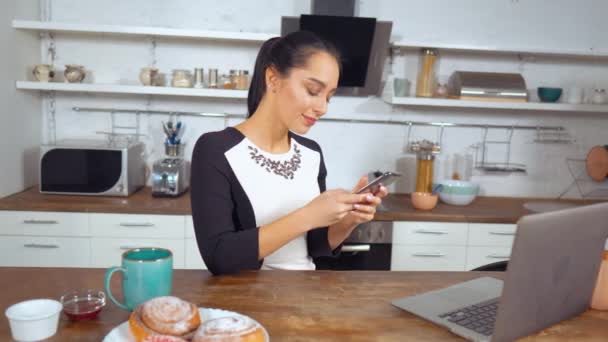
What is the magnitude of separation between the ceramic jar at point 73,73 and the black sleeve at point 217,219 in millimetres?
1728

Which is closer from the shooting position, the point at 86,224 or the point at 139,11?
the point at 86,224

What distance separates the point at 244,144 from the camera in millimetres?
1506

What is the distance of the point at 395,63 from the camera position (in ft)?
10.4

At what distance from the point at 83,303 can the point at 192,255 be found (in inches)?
62.8

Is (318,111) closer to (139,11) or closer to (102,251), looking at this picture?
(102,251)

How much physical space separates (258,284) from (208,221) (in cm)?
21

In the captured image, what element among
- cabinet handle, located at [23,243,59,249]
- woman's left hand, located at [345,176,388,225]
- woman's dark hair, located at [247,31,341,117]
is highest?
woman's dark hair, located at [247,31,341,117]

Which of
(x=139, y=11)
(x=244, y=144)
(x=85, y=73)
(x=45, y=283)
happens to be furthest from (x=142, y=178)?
(x=45, y=283)

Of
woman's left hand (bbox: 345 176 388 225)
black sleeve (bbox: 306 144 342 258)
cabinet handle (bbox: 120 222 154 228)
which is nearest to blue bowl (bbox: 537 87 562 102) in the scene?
black sleeve (bbox: 306 144 342 258)

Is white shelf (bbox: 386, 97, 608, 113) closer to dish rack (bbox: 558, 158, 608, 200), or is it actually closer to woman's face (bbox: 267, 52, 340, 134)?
dish rack (bbox: 558, 158, 608, 200)

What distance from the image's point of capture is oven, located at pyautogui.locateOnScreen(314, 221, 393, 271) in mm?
2654

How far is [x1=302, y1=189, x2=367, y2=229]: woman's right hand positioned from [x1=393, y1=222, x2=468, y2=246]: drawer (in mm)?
1475

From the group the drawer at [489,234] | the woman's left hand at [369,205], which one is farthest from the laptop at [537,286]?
the drawer at [489,234]

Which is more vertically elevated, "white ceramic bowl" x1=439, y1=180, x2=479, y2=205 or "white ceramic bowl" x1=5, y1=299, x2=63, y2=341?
"white ceramic bowl" x1=5, y1=299, x2=63, y2=341
